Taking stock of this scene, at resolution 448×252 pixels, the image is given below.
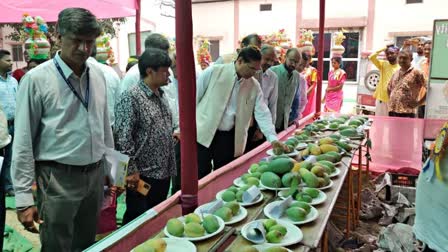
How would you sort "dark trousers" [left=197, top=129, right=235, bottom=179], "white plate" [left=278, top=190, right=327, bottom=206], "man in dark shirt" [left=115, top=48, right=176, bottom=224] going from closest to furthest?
"white plate" [left=278, top=190, right=327, bottom=206] < "man in dark shirt" [left=115, top=48, right=176, bottom=224] < "dark trousers" [left=197, top=129, right=235, bottom=179]

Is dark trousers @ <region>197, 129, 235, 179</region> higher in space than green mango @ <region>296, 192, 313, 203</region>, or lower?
lower

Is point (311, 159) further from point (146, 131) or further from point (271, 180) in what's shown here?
point (146, 131)

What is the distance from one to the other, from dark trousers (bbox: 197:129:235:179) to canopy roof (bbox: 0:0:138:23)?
247 centimetres

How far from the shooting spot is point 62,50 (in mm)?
1760

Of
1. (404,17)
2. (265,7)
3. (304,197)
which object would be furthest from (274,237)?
(265,7)

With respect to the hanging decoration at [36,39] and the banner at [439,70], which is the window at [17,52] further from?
the banner at [439,70]

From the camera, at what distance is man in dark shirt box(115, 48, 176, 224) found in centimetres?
217

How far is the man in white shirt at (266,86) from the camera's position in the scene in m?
3.66

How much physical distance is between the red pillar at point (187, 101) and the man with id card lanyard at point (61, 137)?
0.41 meters

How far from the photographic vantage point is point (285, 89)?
13.8 ft

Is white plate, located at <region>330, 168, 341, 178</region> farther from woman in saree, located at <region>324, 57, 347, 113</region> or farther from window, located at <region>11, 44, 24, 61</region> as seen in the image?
window, located at <region>11, 44, 24, 61</region>

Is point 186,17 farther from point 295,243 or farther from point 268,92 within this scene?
point 268,92

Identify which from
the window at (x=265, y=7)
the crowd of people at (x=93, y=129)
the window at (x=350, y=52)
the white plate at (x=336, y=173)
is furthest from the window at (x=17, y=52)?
the white plate at (x=336, y=173)

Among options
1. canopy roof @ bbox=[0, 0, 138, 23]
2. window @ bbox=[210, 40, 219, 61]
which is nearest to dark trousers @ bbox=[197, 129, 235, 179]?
canopy roof @ bbox=[0, 0, 138, 23]
